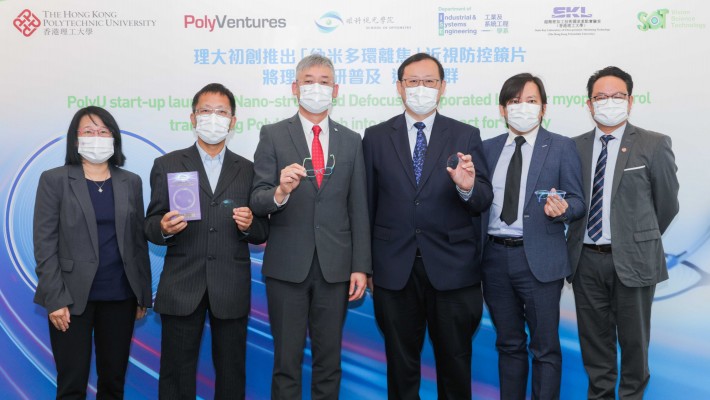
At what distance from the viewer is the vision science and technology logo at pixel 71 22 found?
3.57 metres

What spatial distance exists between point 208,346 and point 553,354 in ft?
7.05

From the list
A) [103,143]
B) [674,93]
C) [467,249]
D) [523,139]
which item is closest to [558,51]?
[674,93]

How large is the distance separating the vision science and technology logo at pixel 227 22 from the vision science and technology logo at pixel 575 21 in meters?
1.71

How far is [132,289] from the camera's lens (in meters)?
2.73

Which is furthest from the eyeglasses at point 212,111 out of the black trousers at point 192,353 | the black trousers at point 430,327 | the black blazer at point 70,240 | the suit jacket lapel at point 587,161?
the suit jacket lapel at point 587,161

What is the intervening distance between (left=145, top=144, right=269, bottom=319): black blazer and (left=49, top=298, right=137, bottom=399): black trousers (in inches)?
8.8

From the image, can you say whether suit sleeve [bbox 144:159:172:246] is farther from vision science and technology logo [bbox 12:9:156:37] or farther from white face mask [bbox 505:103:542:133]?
white face mask [bbox 505:103:542:133]

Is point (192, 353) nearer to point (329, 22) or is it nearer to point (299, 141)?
point (299, 141)

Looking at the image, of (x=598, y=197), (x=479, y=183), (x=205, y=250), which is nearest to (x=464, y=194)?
(x=479, y=183)

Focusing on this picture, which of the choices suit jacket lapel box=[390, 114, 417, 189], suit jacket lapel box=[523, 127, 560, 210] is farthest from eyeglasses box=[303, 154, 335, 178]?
suit jacket lapel box=[523, 127, 560, 210]

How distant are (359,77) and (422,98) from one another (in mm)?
929

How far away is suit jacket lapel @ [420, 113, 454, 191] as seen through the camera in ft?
8.80

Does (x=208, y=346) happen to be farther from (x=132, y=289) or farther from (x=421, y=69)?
(x=421, y=69)

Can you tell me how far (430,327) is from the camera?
2.80m
